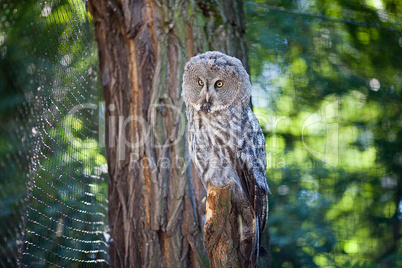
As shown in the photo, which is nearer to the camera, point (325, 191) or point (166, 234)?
point (166, 234)

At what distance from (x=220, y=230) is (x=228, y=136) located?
0.49 meters

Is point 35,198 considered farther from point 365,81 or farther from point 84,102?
point 365,81

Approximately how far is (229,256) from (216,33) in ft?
4.00

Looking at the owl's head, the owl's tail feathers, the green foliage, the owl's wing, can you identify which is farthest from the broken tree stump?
the green foliage

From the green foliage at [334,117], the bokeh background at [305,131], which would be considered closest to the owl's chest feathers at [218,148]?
the bokeh background at [305,131]

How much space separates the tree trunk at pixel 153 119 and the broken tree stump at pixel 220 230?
37 centimetres

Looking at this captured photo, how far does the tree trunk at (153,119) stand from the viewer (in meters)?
1.67

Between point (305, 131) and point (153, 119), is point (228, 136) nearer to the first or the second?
point (153, 119)

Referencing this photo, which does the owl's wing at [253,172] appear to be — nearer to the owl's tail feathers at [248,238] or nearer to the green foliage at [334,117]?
the owl's tail feathers at [248,238]

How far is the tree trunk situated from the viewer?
1671mm

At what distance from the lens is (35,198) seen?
174 cm

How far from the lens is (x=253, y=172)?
1.59 metres

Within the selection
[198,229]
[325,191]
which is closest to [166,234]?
[198,229]

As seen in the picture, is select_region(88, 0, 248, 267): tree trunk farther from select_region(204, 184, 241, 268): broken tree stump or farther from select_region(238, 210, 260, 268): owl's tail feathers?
select_region(204, 184, 241, 268): broken tree stump
